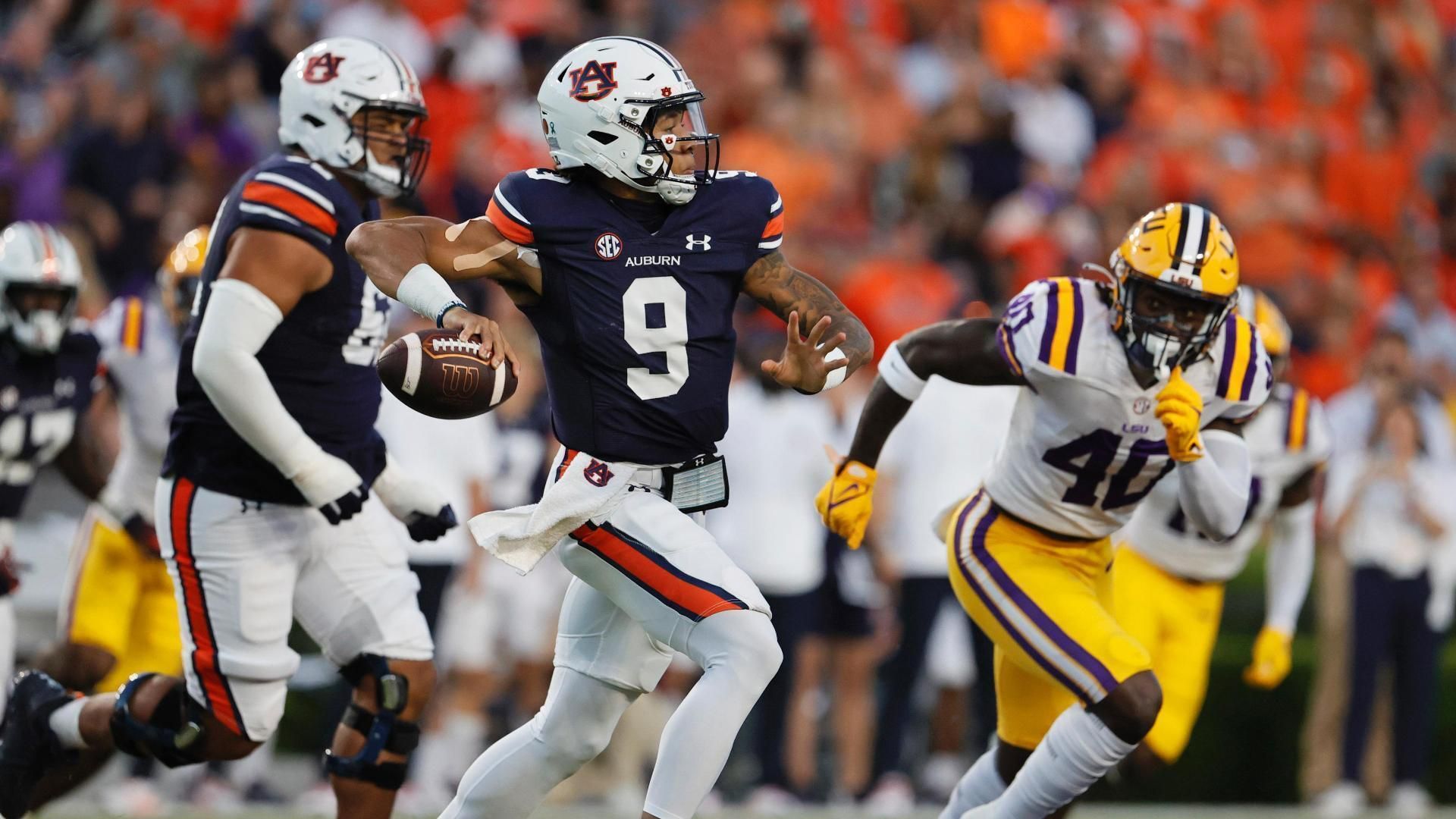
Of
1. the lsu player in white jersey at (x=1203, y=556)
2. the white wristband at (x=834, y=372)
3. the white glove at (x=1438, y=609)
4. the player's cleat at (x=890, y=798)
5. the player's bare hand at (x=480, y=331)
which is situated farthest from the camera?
the white glove at (x=1438, y=609)

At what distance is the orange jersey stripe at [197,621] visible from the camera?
480cm

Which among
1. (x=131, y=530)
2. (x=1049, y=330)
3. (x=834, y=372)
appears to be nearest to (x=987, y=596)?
(x=1049, y=330)

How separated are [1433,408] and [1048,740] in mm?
4837

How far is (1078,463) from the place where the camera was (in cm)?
498

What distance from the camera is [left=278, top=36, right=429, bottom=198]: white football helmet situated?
496 cm

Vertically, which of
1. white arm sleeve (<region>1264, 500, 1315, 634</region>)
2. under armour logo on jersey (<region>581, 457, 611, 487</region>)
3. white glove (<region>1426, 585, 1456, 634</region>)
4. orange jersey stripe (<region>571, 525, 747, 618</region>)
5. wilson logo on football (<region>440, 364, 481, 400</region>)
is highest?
wilson logo on football (<region>440, 364, 481, 400</region>)

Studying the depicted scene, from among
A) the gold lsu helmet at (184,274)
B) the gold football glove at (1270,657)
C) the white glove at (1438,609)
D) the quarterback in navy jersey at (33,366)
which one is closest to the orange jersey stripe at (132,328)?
the gold lsu helmet at (184,274)

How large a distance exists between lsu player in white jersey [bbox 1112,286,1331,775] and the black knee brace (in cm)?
263

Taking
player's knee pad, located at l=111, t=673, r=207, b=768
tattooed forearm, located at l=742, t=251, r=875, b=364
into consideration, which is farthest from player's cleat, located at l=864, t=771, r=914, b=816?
tattooed forearm, located at l=742, t=251, r=875, b=364

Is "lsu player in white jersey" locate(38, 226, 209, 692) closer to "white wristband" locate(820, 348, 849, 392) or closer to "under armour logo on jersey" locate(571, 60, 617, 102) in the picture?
"under armour logo on jersey" locate(571, 60, 617, 102)

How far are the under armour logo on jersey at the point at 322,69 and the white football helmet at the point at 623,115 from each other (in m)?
0.79

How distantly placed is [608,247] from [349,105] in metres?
1.04

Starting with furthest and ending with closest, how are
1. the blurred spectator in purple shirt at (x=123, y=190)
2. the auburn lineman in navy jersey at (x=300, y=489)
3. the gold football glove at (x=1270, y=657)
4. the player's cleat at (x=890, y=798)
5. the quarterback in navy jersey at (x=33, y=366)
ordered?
1. the blurred spectator in purple shirt at (x=123, y=190)
2. the player's cleat at (x=890, y=798)
3. the gold football glove at (x=1270, y=657)
4. the quarterback in navy jersey at (x=33, y=366)
5. the auburn lineman in navy jersey at (x=300, y=489)

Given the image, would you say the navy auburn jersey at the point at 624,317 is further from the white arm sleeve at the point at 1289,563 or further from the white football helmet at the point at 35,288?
the white arm sleeve at the point at 1289,563
